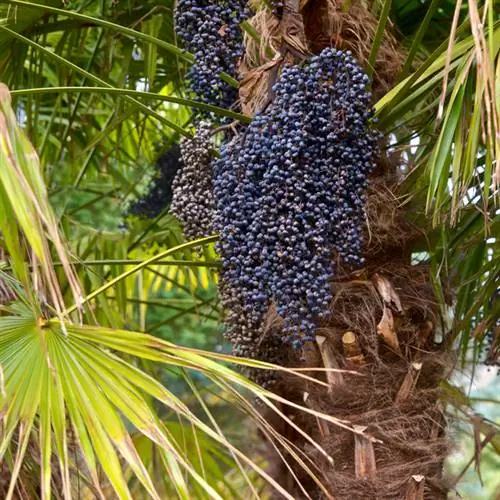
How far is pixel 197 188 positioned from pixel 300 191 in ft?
1.36

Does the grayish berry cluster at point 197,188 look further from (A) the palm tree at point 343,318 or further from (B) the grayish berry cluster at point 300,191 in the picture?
(B) the grayish berry cluster at point 300,191

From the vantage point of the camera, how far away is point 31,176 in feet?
5.14

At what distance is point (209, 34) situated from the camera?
2.12 meters

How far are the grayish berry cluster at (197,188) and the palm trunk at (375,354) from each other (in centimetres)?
15

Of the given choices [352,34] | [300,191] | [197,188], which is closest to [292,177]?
[300,191]

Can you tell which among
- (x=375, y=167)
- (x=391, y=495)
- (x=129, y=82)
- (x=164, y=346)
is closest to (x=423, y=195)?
(x=375, y=167)

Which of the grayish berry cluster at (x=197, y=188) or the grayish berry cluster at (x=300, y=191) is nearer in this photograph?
the grayish berry cluster at (x=300, y=191)

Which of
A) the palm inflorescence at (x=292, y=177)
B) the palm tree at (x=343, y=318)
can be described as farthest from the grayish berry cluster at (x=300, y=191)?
the palm tree at (x=343, y=318)

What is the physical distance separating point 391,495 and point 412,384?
252 millimetres

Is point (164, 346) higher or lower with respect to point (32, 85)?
lower

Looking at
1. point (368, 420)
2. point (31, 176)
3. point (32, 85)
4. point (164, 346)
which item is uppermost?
point (32, 85)

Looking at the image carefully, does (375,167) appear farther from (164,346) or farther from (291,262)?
(164,346)

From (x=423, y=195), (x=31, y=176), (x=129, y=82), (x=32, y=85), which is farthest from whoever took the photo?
(x=129, y=82)

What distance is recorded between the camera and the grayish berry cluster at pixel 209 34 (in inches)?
83.5
